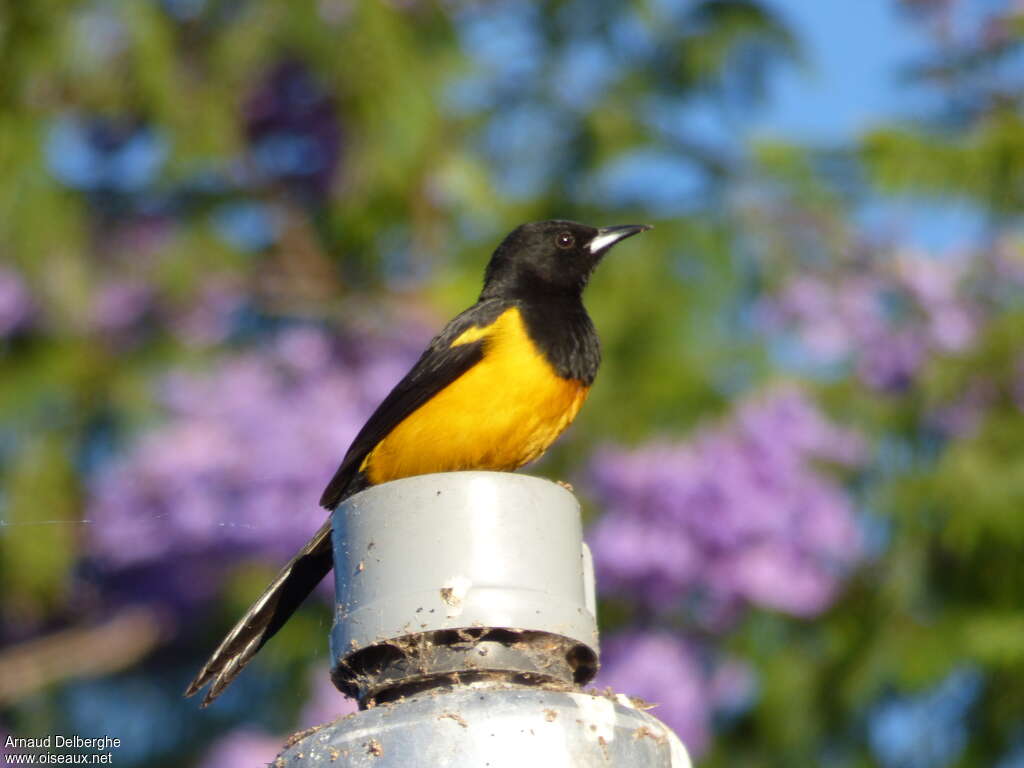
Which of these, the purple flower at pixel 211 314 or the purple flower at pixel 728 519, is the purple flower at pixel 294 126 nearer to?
the purple flower at pixel 211 314

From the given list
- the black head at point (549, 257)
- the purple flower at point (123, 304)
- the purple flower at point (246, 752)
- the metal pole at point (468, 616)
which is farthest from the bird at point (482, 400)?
the purple flower at point (123, 304)

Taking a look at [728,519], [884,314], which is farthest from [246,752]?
[884,314]

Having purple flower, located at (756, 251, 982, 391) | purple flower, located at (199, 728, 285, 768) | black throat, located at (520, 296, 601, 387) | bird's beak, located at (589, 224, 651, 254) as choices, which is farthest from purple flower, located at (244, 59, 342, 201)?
black throat, located at (520, 296, 601, 387)

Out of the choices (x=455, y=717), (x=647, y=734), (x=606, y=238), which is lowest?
(x=606, y=238)

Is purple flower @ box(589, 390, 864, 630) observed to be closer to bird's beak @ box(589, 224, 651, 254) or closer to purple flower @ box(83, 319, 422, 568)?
purple flower @ box(83, 319, 422, 568)

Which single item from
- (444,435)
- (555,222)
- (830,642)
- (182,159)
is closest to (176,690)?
(182,159)

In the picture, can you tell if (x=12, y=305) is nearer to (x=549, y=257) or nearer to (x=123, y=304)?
(x=123, y=304)

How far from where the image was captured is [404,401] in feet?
14.7

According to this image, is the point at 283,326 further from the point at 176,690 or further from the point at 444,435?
Answer: the point at 444,435

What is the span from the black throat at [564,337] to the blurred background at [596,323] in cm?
246

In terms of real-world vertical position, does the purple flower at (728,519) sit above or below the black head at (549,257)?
below

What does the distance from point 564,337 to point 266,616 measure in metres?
1.22

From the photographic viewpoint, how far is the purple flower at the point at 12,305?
29.9 ft

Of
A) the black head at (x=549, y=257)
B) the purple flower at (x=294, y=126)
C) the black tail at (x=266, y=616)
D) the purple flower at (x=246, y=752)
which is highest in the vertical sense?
the black tail at (x=266, y=616)
